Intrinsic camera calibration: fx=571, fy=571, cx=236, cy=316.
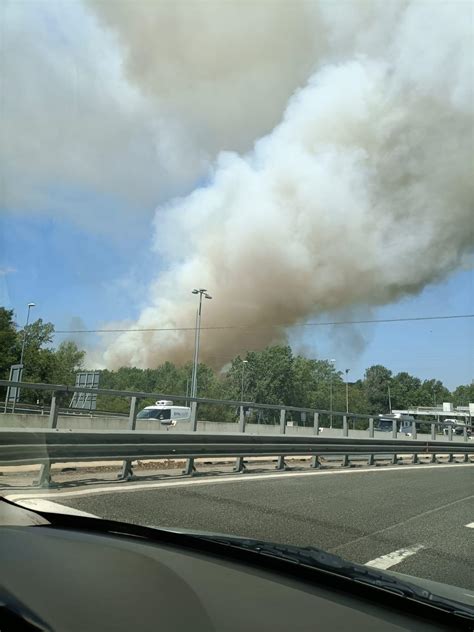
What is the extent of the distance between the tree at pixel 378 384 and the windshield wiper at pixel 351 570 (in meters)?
107

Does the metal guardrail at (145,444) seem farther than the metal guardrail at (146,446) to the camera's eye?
Yes

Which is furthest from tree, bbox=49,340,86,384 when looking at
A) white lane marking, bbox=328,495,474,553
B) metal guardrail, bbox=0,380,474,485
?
white lane marking, bbox=328,495,474,553

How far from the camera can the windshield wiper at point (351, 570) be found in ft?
5.98

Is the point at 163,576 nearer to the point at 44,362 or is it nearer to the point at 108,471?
the point at 108,471

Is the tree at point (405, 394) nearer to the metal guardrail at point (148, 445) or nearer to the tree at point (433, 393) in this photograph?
the tree at point (433, 393)

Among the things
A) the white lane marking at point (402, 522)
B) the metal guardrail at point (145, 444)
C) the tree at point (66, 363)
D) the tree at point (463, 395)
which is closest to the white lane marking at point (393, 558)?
the white lane marking at point (402, 522)

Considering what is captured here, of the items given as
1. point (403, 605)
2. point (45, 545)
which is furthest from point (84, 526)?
point (403, 605)

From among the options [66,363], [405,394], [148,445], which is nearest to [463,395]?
[405,394]

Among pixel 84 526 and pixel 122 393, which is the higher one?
pixel 122 393

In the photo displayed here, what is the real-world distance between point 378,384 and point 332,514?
109 metres

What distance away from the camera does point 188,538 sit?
8.33ft

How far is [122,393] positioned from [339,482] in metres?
3.84

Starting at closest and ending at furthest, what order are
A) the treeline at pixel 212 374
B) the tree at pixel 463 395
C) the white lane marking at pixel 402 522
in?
the white lane marking at pixel 402 522 < the treeline at pixel 212 374 < the tree at pixel 463 395

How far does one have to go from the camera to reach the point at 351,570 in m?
2.08
